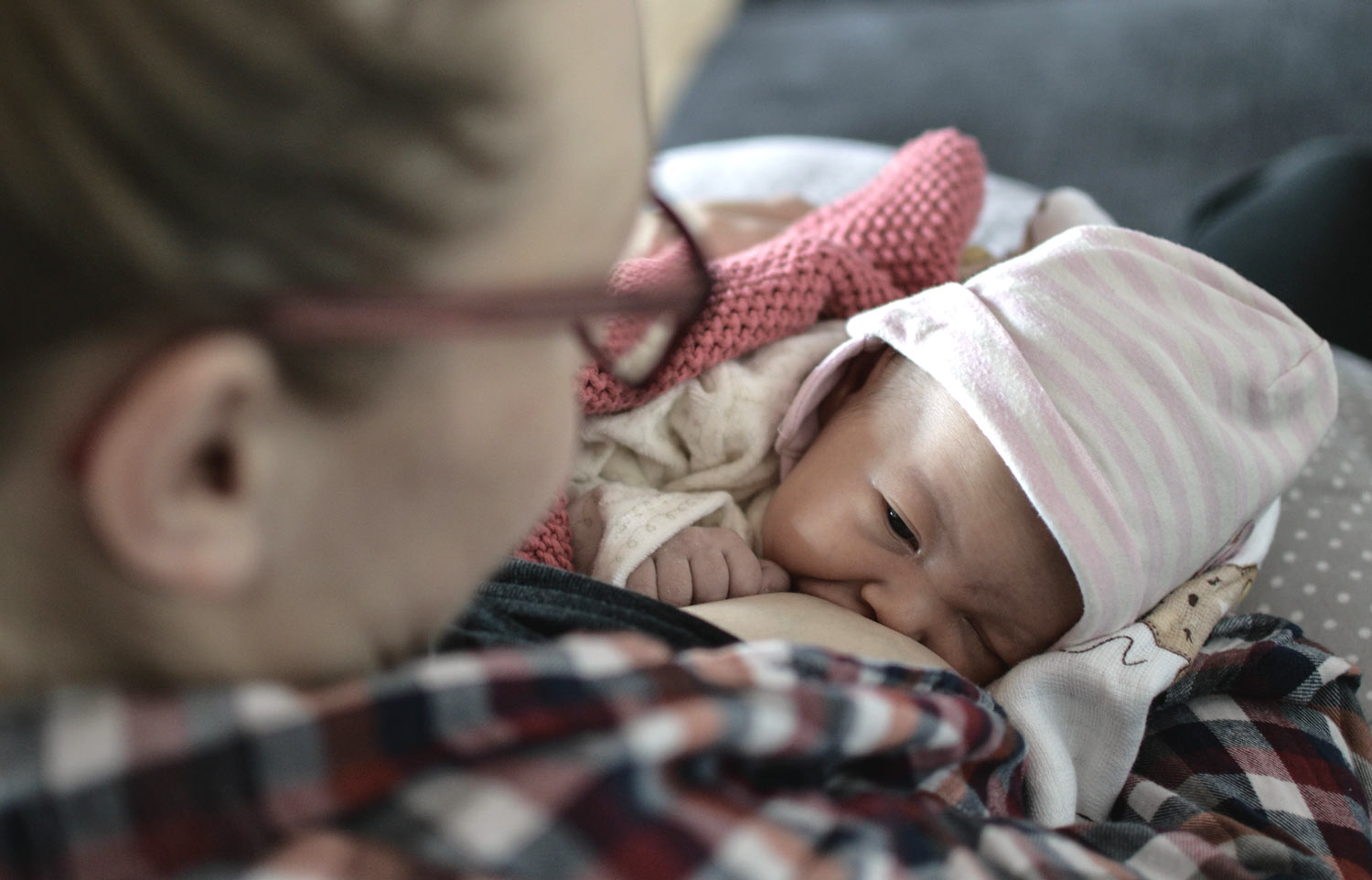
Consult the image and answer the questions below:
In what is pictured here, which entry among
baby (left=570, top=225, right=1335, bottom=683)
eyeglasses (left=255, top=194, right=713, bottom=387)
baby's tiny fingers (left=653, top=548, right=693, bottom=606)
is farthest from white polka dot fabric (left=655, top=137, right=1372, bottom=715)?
eyeglasses (left=255, top=194, right=713, bottom=387)

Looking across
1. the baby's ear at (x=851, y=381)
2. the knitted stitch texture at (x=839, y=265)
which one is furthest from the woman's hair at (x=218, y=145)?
the baby's ear at (x=851, y=381)

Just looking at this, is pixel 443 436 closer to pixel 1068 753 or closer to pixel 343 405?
pixel 343 405

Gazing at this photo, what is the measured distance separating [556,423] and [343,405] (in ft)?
0.37

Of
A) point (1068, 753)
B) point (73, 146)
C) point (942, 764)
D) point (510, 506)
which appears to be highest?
point (73, 146)

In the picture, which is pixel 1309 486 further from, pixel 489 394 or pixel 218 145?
pixel 218 145

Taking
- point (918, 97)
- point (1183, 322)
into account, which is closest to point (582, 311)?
point (1183, 322)

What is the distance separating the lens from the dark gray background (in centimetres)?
185

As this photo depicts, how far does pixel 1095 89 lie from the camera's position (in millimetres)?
1950

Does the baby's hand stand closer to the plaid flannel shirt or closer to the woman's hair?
the plaid flannel shirt

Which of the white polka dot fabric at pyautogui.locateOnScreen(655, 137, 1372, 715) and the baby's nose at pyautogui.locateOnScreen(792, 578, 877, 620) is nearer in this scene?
the baby's nose at pyautogui.locateOnScreen(792, 578, 877, 620)

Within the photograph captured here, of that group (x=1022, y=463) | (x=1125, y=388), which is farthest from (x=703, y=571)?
(x=1125, y=388)

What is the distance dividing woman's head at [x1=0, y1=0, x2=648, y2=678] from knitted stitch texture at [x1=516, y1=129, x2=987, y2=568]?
45cm

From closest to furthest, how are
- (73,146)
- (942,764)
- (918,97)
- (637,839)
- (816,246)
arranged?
(73,146) → (637,839) → (942,764) → (816,246) → (918,97)

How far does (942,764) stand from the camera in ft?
2.18
